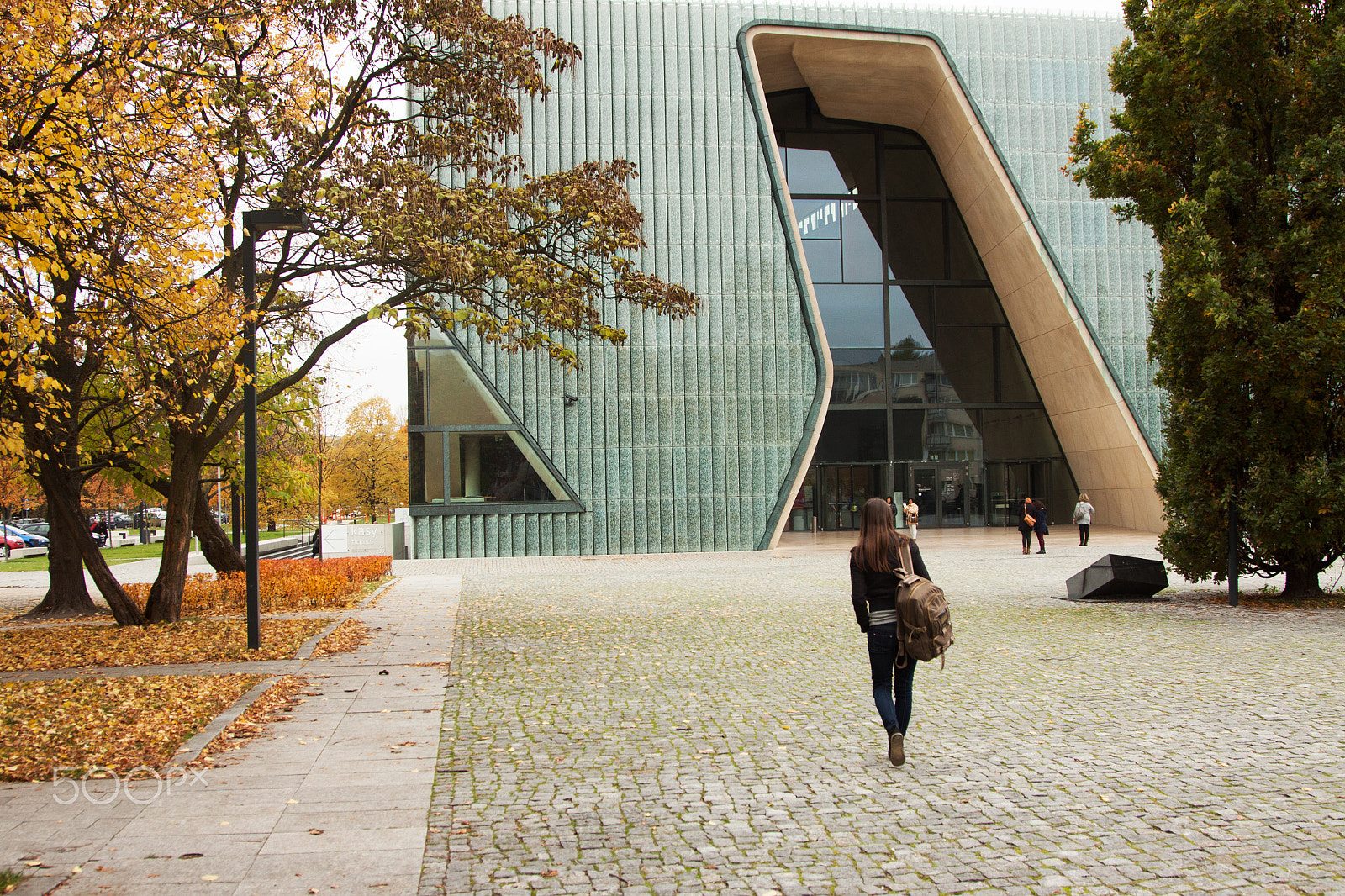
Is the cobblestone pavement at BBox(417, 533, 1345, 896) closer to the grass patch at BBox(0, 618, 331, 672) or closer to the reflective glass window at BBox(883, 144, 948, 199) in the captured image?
the grass patch at BBox(0, 618, 331, 672)

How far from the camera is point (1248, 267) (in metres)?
14.1

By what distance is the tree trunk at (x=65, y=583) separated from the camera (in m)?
15.7

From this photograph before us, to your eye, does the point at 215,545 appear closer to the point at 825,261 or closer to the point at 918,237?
the point at 825,261

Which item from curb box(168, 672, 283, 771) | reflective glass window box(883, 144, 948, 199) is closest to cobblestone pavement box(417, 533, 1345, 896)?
curb box(168, 672, 283, 771)

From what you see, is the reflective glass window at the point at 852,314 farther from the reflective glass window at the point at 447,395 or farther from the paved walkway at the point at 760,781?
the paved walkway at the point at 760,781

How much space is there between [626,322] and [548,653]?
19.7 metres

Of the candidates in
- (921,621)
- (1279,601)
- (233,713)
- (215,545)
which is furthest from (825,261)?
(921,621)

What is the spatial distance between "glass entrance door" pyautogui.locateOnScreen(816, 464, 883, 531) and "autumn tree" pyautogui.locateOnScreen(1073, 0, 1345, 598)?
21.1 meters

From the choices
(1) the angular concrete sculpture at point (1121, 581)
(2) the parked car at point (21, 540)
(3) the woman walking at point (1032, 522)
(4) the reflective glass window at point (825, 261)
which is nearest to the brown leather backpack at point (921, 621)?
(1) the angular concrete sculpture at point (1121, 581)

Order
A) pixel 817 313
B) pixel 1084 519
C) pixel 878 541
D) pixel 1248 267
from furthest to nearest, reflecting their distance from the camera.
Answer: pixel 817 313 → pixel 1084 519 → pixel 1248 267 → pixel 878 541

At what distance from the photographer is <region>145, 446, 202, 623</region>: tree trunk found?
12.9 meters

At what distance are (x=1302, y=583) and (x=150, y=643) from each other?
1546 centimetres

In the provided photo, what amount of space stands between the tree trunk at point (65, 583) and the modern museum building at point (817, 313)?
12402 mm

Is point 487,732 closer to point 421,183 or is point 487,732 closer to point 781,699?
point 781,699
